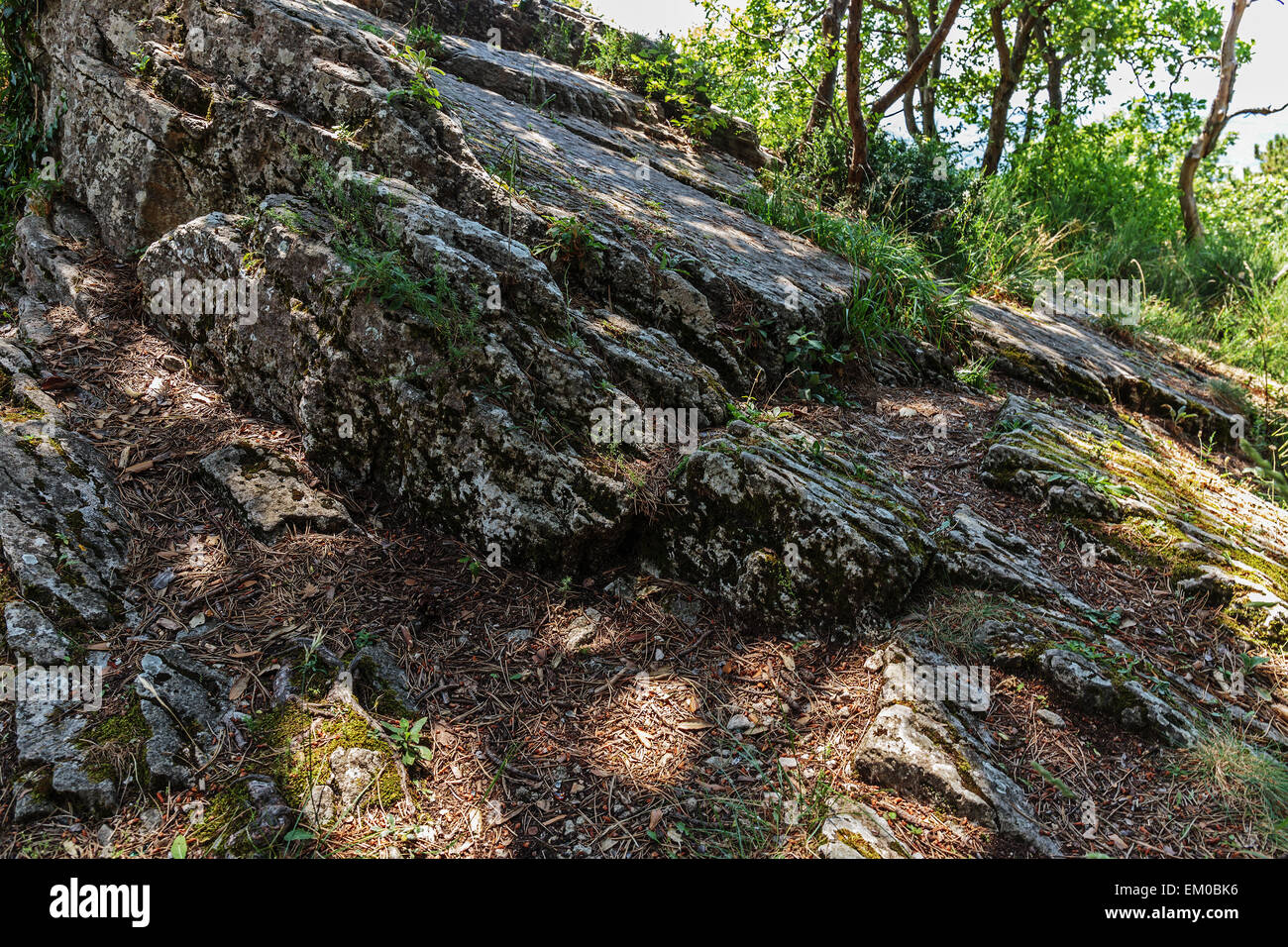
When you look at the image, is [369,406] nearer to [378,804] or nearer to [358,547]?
[358,547]

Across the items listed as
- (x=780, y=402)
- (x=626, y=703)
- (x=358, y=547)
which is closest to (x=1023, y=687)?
(x=626, y=703)

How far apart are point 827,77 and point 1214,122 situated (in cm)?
584

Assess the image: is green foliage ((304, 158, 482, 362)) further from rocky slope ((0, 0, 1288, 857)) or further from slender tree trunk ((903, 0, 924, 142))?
slender tree trunk ((903, 0, 924, 142))

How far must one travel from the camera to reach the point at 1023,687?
266 centimetres

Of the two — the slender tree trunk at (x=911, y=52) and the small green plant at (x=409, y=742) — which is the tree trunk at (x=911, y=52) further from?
the small green plant at (x=409, y=742)

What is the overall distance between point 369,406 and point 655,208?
9.85 ft

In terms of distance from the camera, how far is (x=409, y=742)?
2297 mm

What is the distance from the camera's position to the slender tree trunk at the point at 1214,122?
8703 millimetres

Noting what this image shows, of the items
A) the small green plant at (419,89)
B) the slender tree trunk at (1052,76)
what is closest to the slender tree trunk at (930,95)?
the slender tree trunk at (1052,76)

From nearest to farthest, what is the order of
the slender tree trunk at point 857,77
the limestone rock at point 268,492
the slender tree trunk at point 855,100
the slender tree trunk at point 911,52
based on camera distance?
1. the limestone rock at point 268,492
2. the slender tree trunk at point 857,77
3. the slender tree trunk at point 855,100
4. the slender tree trunk at point 911,52

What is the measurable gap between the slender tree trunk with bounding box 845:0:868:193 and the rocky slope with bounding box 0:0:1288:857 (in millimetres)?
3795

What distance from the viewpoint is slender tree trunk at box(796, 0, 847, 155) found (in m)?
8.24

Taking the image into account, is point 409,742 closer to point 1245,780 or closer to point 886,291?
point 1245,780

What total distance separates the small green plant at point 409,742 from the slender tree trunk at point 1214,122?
12132mm
